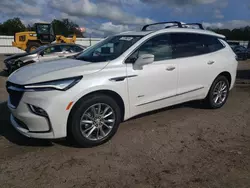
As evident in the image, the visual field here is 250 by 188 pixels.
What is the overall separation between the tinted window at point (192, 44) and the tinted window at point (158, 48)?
155 millimetres

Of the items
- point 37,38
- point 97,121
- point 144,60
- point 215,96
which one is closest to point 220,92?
point 215,96

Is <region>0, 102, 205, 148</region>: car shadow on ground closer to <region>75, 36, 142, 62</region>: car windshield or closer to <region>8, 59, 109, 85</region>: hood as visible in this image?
<region>8, 59, 109, 85</region>: hood

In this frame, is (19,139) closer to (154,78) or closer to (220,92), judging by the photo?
(154,78)

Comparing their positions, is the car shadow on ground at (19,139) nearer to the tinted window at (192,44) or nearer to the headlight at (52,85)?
the headlight at (52,85)

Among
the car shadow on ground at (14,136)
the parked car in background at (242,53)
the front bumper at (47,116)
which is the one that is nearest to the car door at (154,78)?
the front bumper at (47,116)

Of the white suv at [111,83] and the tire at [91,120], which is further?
the tire at [91,120]

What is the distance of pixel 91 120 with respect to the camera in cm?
318

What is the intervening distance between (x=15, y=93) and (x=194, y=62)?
3.24 meters

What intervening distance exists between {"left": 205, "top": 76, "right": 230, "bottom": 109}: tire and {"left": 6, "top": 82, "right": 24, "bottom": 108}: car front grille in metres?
3.77

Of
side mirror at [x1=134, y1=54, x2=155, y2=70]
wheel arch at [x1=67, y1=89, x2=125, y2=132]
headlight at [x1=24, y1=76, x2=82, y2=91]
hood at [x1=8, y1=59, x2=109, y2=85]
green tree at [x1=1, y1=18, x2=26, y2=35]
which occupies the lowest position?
wheel arch at [x1=67, y1=89, x2=125, y2=132]

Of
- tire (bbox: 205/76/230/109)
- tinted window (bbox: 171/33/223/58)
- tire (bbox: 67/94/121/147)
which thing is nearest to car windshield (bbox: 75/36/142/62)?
tire (bbox: 67/94/121/147)

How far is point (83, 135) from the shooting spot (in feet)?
10.3

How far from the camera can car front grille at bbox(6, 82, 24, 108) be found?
9.66 feet

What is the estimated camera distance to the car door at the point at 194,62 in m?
4.14
